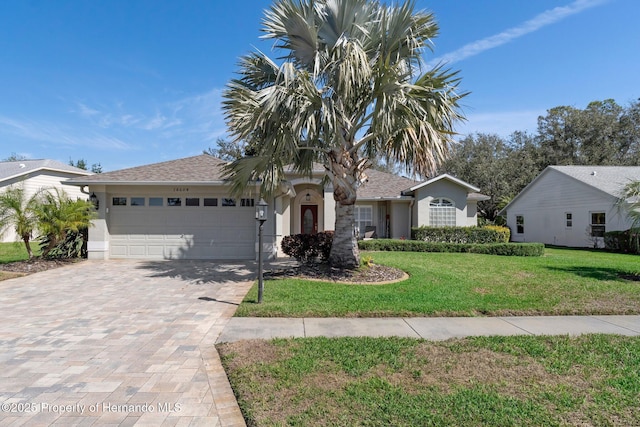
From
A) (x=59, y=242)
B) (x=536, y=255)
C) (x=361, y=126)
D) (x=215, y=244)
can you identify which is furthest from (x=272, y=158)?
(x=536, y=255)

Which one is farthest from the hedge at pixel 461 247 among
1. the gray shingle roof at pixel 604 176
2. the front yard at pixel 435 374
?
the front yard at pixel 435 374

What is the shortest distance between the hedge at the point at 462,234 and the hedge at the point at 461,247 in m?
1.89

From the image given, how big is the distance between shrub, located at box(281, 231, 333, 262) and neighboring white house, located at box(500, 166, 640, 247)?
15783 mm

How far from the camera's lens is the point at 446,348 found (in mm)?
4504

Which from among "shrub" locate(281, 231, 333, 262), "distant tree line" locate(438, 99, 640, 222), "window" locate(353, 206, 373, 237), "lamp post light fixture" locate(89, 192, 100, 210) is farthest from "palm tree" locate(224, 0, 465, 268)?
"distant tree line" locate(438, 99, 640, 222)

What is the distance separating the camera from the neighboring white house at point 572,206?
61.3 ft

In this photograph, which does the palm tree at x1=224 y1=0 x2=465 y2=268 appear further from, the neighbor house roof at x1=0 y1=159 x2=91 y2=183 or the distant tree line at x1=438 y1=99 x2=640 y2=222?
the distant tree line at x1=438 y1=99 x2=640 y2=222

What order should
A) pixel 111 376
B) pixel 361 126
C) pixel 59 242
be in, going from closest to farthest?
pixel 111 376
pixel 361 126
pixel 59 242

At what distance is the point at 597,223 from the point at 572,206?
5.80 ft

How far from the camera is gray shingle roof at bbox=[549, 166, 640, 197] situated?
18906 mm

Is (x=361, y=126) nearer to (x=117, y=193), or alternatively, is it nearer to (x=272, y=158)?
(x=272, y=158)

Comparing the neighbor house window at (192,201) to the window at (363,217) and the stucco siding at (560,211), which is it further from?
the stucco siding at (560,211)

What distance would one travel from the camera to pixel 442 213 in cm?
1925

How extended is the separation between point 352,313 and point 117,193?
11485 millimetres
